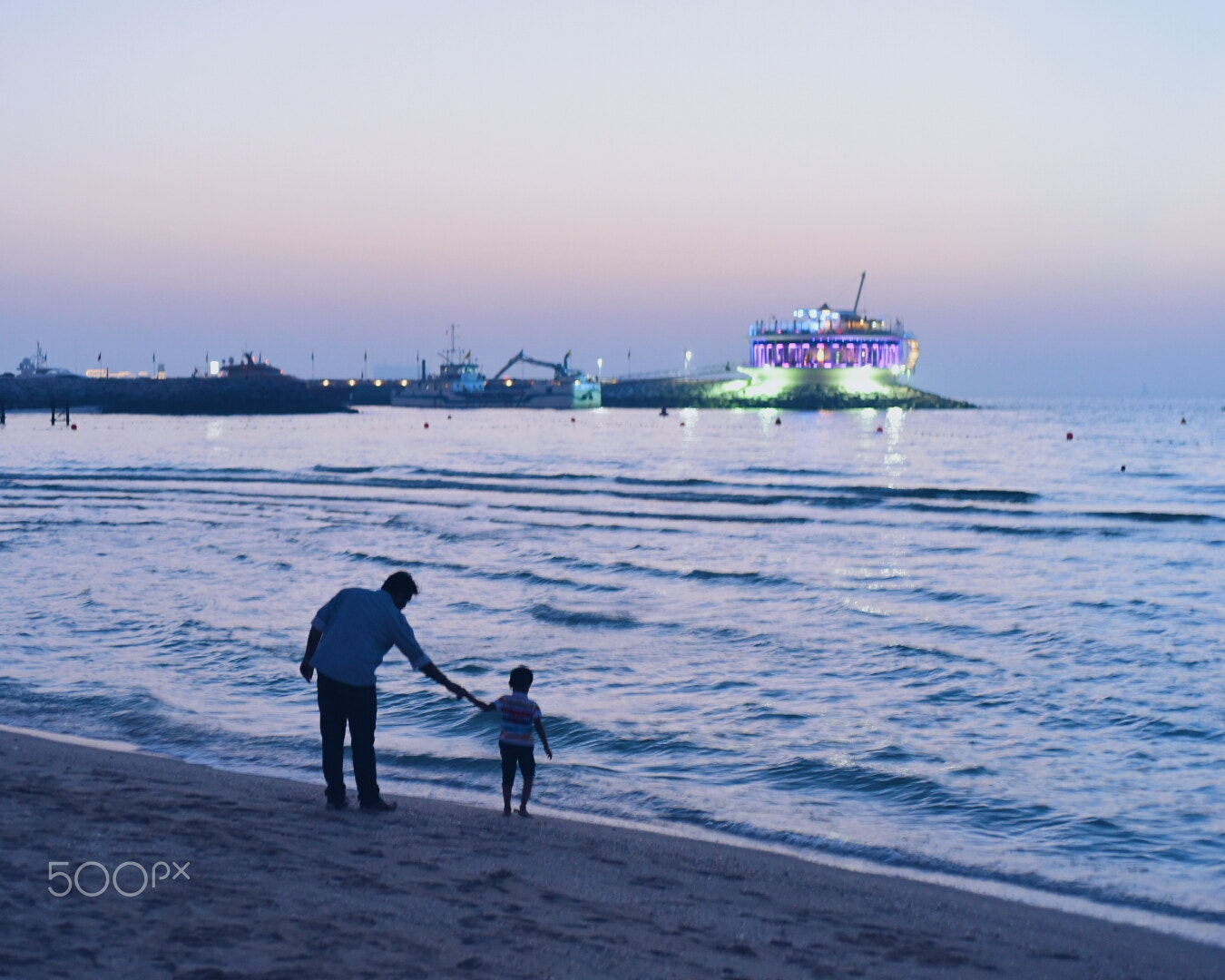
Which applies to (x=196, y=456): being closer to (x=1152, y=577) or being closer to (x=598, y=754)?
(x=1152, y=577)

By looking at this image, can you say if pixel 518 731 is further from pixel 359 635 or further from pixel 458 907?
pixel 458 907

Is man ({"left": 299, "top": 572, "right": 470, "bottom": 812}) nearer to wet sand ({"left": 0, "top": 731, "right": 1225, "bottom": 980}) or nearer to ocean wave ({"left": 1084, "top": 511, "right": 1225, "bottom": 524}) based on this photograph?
wet sand ({"left": 0, "top": 731, "right": 1225, "bottom": 980})

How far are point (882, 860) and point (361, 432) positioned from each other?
89.6m

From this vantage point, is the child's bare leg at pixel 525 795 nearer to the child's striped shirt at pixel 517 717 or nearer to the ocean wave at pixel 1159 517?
the child's striped shirt at pixel 517 717

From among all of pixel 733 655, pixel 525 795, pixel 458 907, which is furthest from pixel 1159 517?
pixel 458 907

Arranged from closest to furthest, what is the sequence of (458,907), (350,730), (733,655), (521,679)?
(458,907) < (350,730) < (521,679) < (733,655)

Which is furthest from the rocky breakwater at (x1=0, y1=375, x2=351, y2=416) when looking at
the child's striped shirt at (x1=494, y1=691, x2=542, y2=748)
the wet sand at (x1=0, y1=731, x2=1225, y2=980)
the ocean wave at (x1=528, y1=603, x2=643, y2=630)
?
the wet sand at (x1=0, y1=731, x2=1225, y2=980)

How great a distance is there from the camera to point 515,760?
8.67 meters

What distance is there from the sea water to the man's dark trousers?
1452mm

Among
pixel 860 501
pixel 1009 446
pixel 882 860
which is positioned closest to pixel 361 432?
pixel 1009 446

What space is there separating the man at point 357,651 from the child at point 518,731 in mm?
367

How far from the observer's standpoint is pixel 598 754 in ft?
35.7

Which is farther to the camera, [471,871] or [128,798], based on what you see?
[128,798]

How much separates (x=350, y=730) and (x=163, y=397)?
168749 millimetres
